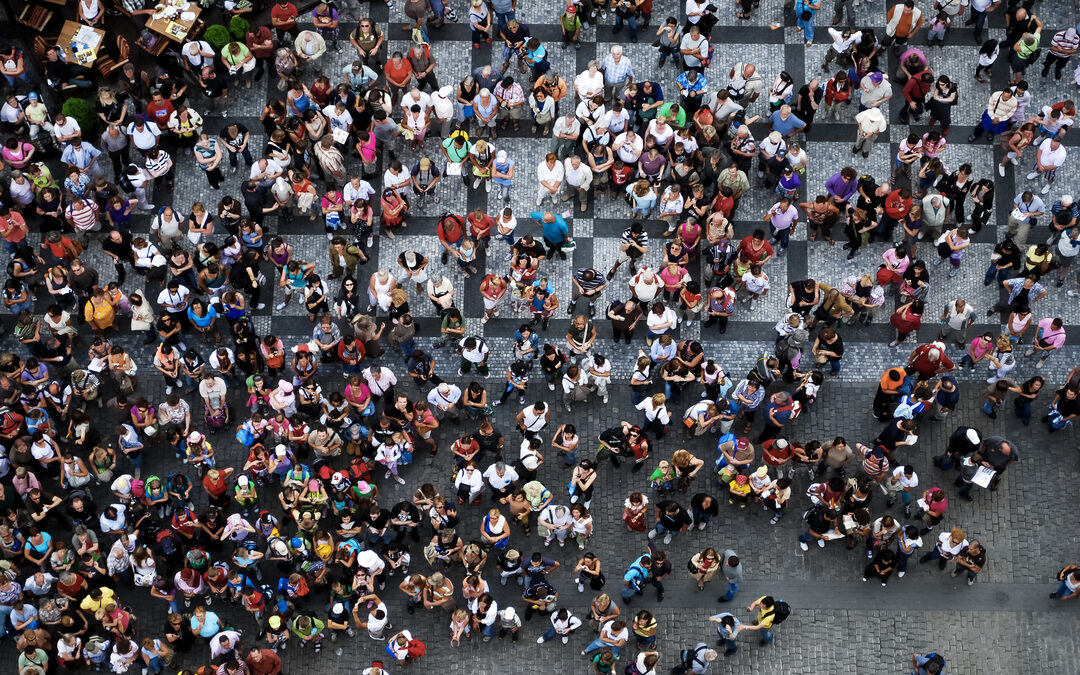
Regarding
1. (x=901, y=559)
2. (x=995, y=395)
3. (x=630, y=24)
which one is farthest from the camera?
(x=630, y=24)

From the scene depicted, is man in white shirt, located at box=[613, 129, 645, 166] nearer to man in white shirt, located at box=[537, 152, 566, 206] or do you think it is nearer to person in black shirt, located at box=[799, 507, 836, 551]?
man in white shirt, located at box=[537, 152, 566, 206]

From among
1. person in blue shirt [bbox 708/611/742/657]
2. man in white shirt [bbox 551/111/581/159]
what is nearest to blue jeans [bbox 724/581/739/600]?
person in blue shirt [bbox 708/611/742/657]

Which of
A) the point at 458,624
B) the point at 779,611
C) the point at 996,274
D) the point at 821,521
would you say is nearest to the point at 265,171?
the point at 458,624

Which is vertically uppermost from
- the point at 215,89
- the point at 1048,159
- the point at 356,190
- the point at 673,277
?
the point at 215,89

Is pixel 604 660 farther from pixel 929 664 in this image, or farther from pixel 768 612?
pixel 929 664

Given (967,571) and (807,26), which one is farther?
(807,26)

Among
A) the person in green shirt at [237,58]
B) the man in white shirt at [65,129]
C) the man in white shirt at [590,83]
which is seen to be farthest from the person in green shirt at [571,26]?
the man in white shirt at [65,129]

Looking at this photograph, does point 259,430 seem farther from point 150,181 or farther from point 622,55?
point 622,55
